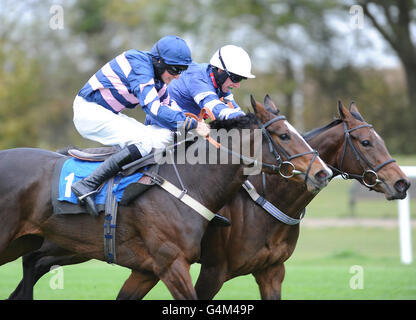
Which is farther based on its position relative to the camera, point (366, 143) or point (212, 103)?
point (366, 143)

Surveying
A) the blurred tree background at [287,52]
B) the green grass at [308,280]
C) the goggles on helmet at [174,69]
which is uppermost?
the blurred tree background at [287,52]

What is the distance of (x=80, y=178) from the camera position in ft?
15.7

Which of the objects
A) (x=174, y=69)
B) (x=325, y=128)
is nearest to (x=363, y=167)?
(x=325, y=128)

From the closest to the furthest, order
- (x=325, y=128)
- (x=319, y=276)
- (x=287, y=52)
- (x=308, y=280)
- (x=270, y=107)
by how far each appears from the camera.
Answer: (x=270, y=107)
(x=325, y=128)
(x=308, y=280)
(x=319, y=276)
(x=287, y=52)

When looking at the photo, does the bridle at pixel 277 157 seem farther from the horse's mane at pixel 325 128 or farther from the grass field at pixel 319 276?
the grass field at pixel 319 276

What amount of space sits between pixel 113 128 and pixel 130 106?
0.96ft

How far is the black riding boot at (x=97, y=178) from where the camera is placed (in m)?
4.64

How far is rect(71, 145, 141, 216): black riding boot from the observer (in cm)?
464

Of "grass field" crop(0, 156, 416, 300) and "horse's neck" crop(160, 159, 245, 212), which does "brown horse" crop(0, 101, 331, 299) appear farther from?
"grass field" crop(0, 156, 416, 300)

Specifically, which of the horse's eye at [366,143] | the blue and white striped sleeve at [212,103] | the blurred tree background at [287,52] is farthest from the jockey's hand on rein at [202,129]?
the blurred tree background at [287,52]

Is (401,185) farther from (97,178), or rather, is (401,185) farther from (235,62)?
(97,178)

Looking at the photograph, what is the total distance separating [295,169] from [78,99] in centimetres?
189

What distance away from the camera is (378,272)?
8.09 meters

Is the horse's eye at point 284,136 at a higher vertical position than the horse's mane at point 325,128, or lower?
lower
